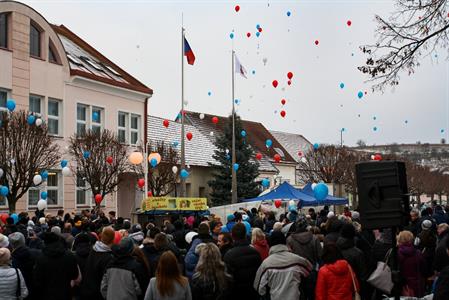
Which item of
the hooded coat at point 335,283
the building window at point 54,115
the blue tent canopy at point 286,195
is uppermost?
Result: the building window at point 54,115

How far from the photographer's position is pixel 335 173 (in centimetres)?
5147

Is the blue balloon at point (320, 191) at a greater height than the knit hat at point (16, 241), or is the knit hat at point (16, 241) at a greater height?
the blue balloon at point (320, 191)

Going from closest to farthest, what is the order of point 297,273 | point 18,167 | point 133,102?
point 297,273, point 18,167, point 133,102

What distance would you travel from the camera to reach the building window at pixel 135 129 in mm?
35844

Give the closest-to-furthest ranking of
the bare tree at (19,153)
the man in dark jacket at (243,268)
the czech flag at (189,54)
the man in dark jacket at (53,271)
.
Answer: the man in dark jacket at (243,268)
the man in dark jacket at (53,271)
the bare tree at (19,153)
the czech flag at (189,54)

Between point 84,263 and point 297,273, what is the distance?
3145mm

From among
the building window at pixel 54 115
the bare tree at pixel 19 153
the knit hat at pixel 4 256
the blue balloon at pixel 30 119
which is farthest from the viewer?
the building window at pixel 54 115

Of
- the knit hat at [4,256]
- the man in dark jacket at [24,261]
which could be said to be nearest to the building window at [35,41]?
the man in dark jacket at [24,261]

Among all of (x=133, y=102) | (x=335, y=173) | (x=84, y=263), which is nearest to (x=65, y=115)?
(x=133, y=102)

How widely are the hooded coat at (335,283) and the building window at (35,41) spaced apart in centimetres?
2393

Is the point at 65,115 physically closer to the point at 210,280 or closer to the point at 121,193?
the point at 121,193

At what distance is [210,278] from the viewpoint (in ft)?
25.5

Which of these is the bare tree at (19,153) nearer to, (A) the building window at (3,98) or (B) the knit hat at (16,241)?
(A) the building window at (3,98)

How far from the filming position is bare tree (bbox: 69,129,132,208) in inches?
1097
